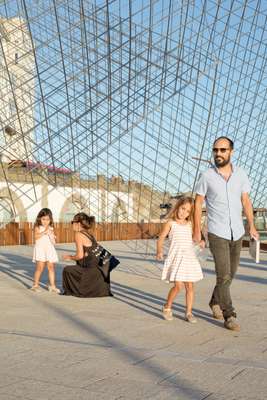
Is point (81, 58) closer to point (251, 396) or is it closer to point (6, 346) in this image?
point (6, 346)

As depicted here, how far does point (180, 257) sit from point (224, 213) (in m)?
A: 0.60

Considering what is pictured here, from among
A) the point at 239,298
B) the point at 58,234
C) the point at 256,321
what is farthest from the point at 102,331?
the point at 58,234

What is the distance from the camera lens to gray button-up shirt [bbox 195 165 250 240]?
18.0ft

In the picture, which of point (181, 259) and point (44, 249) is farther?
point (44, 249)

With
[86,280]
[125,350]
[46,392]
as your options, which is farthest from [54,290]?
[46,392]

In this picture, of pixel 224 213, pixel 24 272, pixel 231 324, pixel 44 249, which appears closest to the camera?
pixel 231 324

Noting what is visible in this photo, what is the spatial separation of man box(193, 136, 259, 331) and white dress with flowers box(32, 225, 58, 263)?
3.08 meters

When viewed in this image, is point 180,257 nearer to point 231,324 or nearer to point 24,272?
point 231,324

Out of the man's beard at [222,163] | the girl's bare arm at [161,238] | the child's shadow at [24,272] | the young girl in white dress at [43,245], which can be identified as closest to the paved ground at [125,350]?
the girl's bare arm at [161,238]

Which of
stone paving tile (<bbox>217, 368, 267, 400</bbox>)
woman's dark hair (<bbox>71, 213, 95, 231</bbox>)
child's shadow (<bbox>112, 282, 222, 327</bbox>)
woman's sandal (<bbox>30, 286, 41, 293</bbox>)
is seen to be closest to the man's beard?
child's shadow (<bbox>112, 282, 222, 327</bbox>)

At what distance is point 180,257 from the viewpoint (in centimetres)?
584

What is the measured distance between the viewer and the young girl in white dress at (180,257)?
5746mm

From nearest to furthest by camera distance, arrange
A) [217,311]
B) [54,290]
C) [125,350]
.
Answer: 1. [125,350]
2. [217,311]
3. [54,290]

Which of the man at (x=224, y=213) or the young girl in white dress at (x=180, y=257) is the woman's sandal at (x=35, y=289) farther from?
the man at (x=224, y=213)
